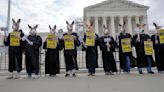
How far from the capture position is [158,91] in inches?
197

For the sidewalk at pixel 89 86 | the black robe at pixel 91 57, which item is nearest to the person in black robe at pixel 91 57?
the black robe at pixel 91 57

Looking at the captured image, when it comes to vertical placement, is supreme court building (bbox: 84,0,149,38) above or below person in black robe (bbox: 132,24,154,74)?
above

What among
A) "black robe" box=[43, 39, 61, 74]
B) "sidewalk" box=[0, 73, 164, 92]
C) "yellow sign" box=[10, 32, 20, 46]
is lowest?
"sidewalk" box=[0, 73, 164, 92]

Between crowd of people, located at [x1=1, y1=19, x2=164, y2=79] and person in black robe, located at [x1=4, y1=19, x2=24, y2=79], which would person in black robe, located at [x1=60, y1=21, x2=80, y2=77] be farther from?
person in black robe, located at [x1=4, y1=19, x2=24, y2=79]

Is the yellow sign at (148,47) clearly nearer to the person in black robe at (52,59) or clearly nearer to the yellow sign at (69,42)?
the yellow sign at (69,42)

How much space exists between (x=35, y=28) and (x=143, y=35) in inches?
172

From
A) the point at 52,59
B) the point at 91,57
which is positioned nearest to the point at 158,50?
the point at 91,57

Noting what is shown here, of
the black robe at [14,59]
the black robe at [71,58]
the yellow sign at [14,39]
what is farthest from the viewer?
the black robe at [71,58]

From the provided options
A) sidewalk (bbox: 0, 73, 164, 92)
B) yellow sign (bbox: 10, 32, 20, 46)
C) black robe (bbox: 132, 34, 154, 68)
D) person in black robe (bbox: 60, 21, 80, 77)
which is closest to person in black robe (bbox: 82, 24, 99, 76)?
person in black robe (bbox: 60, 21, 80, 77)

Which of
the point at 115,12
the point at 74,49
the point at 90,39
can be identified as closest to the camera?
the point at 74,49

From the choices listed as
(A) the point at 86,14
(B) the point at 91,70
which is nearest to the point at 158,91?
(B) the point at 91,70

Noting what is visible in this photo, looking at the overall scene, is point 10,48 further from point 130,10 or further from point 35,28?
point 130,10

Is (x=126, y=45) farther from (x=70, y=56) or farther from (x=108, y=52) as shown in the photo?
(x=70, y=56)

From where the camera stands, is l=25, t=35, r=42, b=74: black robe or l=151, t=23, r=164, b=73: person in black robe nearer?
l=25, t=35, r=42, b=74: black robe
